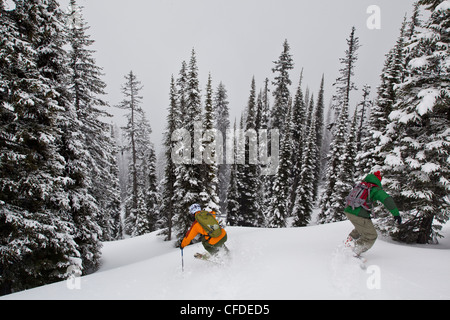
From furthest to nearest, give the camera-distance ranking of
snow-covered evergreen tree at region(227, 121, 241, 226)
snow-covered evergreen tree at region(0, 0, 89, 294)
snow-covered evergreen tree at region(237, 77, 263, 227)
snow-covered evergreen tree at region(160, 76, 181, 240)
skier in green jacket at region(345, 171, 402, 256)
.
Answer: snow-covered evergreen tree at region(237, 77, 263, 227) → snow-covered evergreen tree at region(227, 121, 241, 226) → snow-covered evergreen tree at region(160, 76, 181, 240) → snow-covered evergreen tree at region(0, 0, 89, 294) → skier in green jacket at region(345, 171, 402, 256)

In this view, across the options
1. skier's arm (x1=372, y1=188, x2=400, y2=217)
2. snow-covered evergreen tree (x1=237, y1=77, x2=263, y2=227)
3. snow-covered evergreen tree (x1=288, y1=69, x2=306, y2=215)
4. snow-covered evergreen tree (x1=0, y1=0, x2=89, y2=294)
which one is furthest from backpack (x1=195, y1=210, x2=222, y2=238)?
snow-covered evergreen tree (x1=288, y1=69, x2=306, y2=215)

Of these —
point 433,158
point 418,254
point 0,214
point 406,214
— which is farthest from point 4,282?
point 433,158

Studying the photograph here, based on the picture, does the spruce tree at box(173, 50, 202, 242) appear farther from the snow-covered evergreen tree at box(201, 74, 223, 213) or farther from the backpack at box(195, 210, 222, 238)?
the backpack at box(195, 210, 222, 238)

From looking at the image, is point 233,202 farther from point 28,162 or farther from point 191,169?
point 28,162

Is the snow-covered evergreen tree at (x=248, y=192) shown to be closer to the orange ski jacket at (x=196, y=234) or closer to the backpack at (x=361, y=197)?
the orange ski jacket at (x=196, y=234)

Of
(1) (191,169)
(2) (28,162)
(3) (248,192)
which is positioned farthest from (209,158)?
(3) (248,192)

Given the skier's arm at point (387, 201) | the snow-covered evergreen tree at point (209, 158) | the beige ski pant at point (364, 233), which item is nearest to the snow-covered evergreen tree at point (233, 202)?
the snow-covered evergreen tree at point (209, 158)

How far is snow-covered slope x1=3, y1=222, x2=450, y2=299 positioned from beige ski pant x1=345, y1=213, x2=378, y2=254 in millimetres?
384

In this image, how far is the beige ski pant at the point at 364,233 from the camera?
549 centimetres

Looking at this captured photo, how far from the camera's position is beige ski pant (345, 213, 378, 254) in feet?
18.0

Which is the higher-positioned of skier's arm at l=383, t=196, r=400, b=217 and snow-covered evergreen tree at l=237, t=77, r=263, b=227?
skier's arm at l=383, t=196, r=400, b=217

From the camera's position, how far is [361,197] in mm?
5566

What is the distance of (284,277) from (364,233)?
8.14ft

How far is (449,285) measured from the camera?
171 inches
